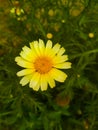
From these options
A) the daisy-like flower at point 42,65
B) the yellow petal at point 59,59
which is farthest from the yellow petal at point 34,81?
the yellow petal at point 59,59

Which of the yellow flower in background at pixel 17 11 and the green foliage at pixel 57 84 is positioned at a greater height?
the yellow flower in background at pixel 17 11

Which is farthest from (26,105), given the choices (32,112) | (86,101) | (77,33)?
(77,33)

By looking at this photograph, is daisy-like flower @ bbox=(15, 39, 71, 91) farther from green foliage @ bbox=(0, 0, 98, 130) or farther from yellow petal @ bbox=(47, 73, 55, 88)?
green foliage @ bbox=(0, 0, 98, 130)

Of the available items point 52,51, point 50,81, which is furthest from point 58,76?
point 52,51

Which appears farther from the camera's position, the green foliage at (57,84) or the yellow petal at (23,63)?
the green foliage at (57,84)

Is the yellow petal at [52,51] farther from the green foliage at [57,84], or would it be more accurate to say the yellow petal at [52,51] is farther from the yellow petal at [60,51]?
the green foliage at [57,84]

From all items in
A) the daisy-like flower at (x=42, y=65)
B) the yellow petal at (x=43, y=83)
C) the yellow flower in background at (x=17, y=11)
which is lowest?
the yellow petal at (x=43, y=83)
